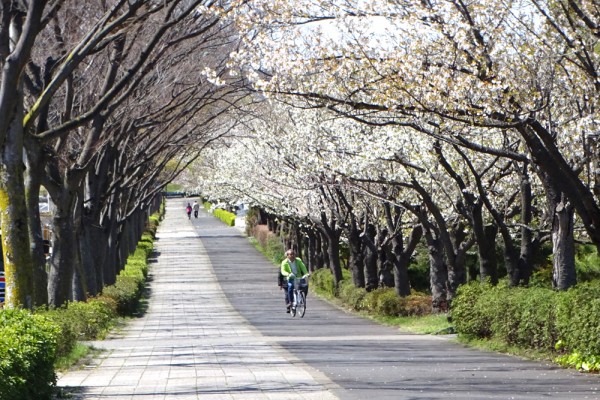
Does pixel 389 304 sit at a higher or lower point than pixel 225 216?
lower

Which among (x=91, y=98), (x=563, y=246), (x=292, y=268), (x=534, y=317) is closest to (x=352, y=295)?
(x=292, y=268)

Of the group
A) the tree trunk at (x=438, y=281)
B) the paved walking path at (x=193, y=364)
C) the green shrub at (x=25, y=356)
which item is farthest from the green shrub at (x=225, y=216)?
the green shrub at (x=25, y=356)

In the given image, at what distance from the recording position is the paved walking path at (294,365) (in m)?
11.8

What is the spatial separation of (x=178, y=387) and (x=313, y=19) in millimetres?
4692

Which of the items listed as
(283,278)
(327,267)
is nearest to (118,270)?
(327,267)

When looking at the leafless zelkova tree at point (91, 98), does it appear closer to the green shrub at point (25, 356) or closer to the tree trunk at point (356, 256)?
the green shrub at point (25, 356)

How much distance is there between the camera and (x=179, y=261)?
63.3m

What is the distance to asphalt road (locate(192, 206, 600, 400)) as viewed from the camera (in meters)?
11.8

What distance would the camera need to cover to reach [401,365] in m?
15.3

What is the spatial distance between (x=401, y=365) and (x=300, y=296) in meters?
Answer: 15.0

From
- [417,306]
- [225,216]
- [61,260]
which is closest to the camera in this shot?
[61,260]

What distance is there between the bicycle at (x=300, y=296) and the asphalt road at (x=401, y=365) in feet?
1.07

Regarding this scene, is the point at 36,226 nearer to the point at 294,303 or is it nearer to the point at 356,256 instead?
the point at 294,303

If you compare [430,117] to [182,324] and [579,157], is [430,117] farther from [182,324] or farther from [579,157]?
[182,324]
